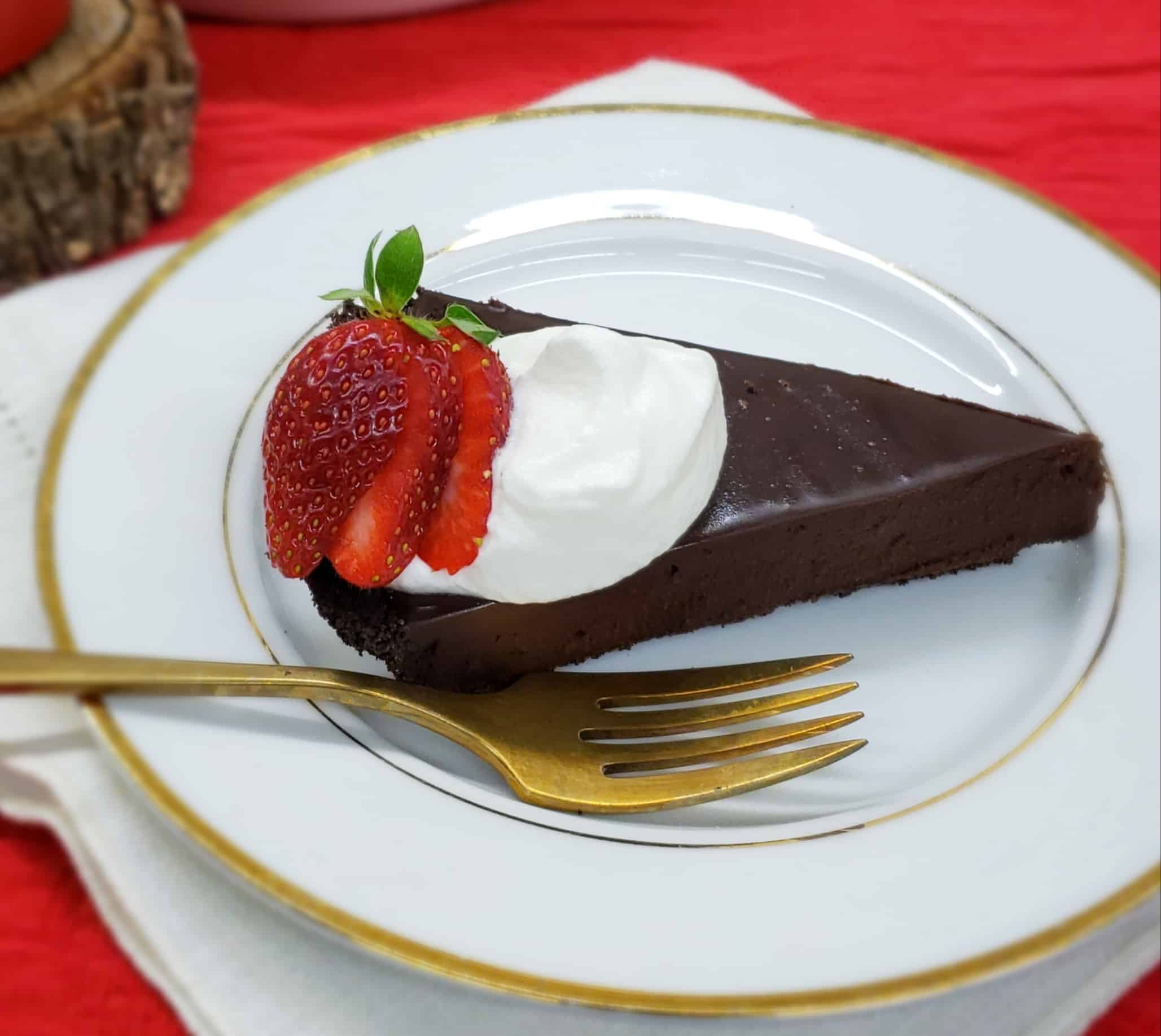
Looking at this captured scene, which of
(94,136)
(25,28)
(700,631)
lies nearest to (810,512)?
(700,631)

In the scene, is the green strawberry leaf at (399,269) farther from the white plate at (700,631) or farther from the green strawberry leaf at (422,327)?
the white plate at (700,631)

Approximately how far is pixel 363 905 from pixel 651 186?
1.58 meters

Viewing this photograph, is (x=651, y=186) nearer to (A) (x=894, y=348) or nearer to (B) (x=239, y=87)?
(A) (x=894, y=348)

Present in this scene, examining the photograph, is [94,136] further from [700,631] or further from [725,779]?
[725,779]

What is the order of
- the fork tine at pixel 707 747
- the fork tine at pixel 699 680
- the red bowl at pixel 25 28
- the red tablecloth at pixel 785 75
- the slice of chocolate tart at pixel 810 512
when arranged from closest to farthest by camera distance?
1. the fork tine at pixel 707 747
2. the fork tine at pixel 699 680
3. the slice of chocolate tart at pixel 810 512
4. the red bowl at pixel 25 28
5. the red tablecloth at pixel 785 75

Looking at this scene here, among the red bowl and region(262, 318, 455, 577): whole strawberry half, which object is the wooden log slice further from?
region(262, 318, 455, 577): whole strawberry half

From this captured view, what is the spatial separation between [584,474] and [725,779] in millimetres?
445

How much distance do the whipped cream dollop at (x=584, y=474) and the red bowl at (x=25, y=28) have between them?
149cm

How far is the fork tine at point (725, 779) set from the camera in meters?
1.43

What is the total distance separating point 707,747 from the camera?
1.49m

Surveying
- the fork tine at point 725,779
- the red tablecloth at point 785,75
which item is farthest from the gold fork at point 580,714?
the red tablecloth at point 785,75

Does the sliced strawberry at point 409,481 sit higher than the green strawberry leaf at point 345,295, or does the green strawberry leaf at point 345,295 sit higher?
the green strawberry leaf at point 345,295

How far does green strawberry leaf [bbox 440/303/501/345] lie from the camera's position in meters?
1.50

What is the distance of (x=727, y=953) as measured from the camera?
1221 mm
